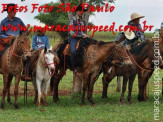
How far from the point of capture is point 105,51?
10.6 metres

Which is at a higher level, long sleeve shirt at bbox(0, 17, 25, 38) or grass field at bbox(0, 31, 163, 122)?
long sleeve shirt at bbox(0, 17, 25, 38)

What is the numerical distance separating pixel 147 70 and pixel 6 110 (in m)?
5.29

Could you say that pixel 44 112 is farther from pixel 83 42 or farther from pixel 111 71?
pixel 111 71

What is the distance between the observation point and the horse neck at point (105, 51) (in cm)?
1054

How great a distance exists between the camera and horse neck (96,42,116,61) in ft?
34.6

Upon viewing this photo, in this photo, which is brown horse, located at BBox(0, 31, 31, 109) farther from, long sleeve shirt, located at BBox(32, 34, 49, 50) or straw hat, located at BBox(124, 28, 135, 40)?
straw hat, located at BBox(124, 28, 135, 40)

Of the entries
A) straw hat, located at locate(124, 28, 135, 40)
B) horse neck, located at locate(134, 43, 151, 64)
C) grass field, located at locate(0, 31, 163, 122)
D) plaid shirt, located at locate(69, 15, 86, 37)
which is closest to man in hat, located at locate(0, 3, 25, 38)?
plaid shirt, located at locate(69, 15, 86, 37)

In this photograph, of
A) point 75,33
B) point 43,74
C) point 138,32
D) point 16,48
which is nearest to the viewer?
point 16,48

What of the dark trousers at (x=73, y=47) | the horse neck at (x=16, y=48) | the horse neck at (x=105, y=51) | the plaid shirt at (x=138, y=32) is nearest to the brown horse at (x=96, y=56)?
the horse neck at (x=105, y=51)

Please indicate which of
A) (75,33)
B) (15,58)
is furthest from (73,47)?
(15,58)

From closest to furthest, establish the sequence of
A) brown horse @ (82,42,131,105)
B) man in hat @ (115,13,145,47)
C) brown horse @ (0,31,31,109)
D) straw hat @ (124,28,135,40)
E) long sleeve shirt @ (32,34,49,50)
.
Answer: brown horse @ (0,31,31,109), brown horse @ (82,42,131,105), long sleeve shirt @ (32,34,49,50), straw hat @ (124,28,135,40), man in hat @ (115,13,145,47)

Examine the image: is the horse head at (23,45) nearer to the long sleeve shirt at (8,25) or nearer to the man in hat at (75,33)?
the long sleeve shirt at (8,25)

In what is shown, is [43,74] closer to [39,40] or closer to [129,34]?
[39,40]

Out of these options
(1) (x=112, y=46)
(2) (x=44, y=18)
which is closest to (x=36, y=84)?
(1) (x=112, y=46)
